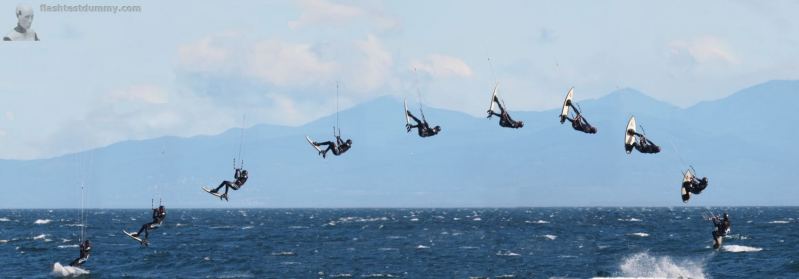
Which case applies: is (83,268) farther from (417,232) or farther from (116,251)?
(417,232)

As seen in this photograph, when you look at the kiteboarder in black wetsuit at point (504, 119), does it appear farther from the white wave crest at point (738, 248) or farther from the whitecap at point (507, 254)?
the white wave crest at point (738, 248)

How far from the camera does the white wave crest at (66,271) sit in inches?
4011

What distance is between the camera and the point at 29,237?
169 meters

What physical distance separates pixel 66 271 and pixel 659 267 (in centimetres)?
6002

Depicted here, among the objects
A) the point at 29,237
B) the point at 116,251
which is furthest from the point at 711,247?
the point at 29,237

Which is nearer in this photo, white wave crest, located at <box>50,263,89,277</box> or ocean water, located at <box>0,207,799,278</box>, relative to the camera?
white wave crest, located at <box>50,263,89,277</box>

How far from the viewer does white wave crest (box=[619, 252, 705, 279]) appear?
99688mm

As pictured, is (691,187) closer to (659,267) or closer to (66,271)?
(659,267)

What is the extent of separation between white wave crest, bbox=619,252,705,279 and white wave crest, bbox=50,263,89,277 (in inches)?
2101

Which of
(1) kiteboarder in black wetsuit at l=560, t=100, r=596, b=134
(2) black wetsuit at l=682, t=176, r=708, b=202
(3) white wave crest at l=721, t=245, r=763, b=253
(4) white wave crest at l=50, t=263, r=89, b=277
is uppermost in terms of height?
(1) kiteboarder in black wetsuit at l=560, t=100, r=596, b=134

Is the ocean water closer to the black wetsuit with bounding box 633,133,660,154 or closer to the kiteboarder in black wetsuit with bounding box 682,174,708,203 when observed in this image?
the kiteboarder in black wetsuit with bounding box 682,174,708,203

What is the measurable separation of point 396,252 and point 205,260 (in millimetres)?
23338

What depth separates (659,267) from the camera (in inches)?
4220

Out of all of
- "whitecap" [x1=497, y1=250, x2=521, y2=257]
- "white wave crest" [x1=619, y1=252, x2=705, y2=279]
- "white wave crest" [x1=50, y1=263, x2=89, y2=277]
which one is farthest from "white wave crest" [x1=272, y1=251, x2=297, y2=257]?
"white wave crest" [x1=619, y1=252, x2=705, y2=279]
